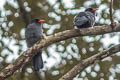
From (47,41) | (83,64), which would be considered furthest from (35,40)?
(83,64)

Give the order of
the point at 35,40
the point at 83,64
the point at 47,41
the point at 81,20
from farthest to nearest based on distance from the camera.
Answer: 1. the point at 35,40
2. the point at 81,20
3. the point at 47,41
4. the point at 83,64

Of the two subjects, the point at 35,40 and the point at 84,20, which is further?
the point at 35,40

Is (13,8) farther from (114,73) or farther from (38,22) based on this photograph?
(114,73)

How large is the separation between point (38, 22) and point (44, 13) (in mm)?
1576

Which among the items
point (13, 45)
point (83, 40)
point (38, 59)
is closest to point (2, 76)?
point (38, 59)

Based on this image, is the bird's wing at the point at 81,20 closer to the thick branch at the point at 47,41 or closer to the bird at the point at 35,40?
the thick branch at the point at 47,41

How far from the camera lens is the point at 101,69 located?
6254mm

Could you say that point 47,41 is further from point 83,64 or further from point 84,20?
point 84,20

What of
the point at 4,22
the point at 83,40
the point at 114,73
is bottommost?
the point at 114,73

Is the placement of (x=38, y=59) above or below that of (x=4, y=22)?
below

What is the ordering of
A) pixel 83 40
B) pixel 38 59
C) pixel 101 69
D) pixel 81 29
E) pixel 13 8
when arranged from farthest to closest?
1. pixel 13 8
2. pixel 83 40
3. pixel 101 69
4. pixel 38 59
5. pixel 81 29

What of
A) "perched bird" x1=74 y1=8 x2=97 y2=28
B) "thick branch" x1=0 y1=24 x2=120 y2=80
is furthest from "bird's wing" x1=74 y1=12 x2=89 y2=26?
"thick branch" x1=0 y1=24 x2=120 y2=80

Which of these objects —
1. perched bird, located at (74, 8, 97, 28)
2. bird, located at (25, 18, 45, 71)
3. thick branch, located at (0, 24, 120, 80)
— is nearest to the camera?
thick branch, located at (0, 24, 120, 80)

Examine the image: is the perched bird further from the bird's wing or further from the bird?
the bird
